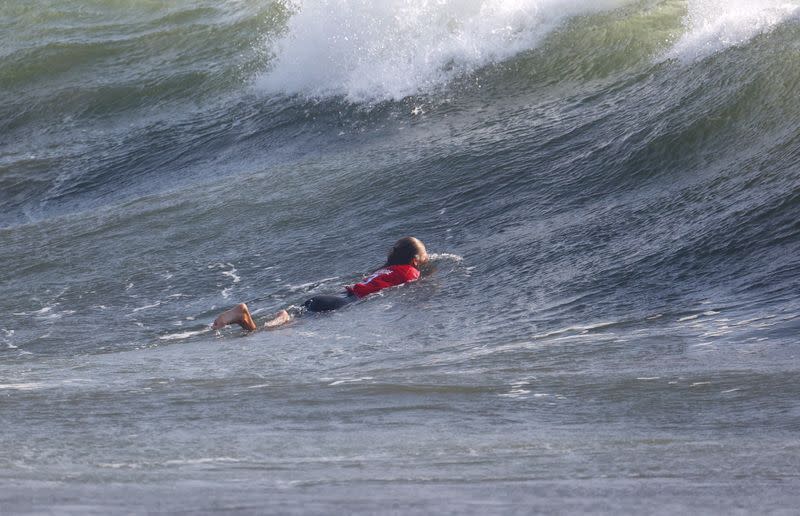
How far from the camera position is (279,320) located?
25.3ft

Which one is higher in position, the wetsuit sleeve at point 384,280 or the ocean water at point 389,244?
the ocean water at point 389,244

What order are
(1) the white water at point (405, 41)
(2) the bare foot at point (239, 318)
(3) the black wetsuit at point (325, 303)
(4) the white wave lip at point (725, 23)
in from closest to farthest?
1. (2) the bare foot at point (239, 318)
2. (3) the black wetsuit at point (325, 303)
3. (4) the white wave lip at point (725, 23)
4. (1) the white water at point (405, 41)

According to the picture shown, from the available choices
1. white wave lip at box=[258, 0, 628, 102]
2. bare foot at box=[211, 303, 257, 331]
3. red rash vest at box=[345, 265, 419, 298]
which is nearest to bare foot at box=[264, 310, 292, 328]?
bare foot at box=[211, 303, 257, 331]

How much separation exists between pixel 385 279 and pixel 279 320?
3.35 feet

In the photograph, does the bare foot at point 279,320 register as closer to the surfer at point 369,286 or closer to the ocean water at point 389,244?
the surfer at point 369,286

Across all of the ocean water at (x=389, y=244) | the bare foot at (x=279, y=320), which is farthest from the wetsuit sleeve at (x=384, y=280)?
the bare foot at (x=279, y=320)

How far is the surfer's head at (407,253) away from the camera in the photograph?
8.55 metres

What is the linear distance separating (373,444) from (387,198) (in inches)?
272

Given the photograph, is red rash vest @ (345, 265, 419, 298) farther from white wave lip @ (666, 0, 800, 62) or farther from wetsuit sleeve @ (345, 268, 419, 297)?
white wave lip @ (666, 0, 800, 62)

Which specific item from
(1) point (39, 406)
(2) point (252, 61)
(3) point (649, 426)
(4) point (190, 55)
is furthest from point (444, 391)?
(4) point (190, 55)

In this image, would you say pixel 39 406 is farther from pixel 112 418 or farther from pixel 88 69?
pixel 88 69

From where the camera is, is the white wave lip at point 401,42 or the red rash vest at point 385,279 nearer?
the red rash vest at point 385,279

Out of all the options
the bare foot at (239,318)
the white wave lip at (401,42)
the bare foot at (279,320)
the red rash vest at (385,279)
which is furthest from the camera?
the white wave lip at (401,42)

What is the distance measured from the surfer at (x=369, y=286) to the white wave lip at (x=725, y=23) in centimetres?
446
